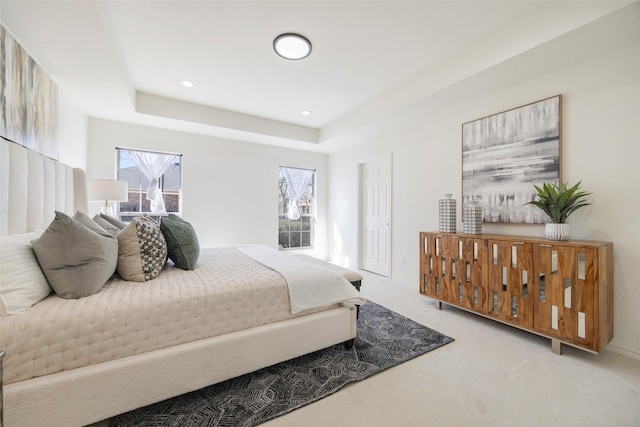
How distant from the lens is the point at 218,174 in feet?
14.6

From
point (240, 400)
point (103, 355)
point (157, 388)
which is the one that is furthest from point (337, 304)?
point (103, 355)

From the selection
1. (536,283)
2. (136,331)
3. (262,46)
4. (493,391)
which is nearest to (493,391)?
(493,391)

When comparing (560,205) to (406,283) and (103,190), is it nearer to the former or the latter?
(406,283)

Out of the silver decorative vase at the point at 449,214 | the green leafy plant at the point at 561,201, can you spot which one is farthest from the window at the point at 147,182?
the green leafy plant at the point at 561,201

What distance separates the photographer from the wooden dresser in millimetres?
1840

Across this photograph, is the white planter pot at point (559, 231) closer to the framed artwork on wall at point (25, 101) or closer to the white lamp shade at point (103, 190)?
the framed artwork on wall at point (25, 101)

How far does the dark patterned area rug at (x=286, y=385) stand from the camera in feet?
4.54

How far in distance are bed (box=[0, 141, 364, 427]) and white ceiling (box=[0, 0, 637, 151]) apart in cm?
98

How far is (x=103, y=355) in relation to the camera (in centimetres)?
127

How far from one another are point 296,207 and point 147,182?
8.57 ft

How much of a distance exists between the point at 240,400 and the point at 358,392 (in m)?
0.71

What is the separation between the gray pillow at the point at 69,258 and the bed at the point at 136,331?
0.23 feet

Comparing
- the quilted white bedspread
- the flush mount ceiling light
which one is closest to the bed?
the quilted white bedspread

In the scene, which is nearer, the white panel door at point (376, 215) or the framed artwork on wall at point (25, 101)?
the framed artwork on wall at point (25, 101)
